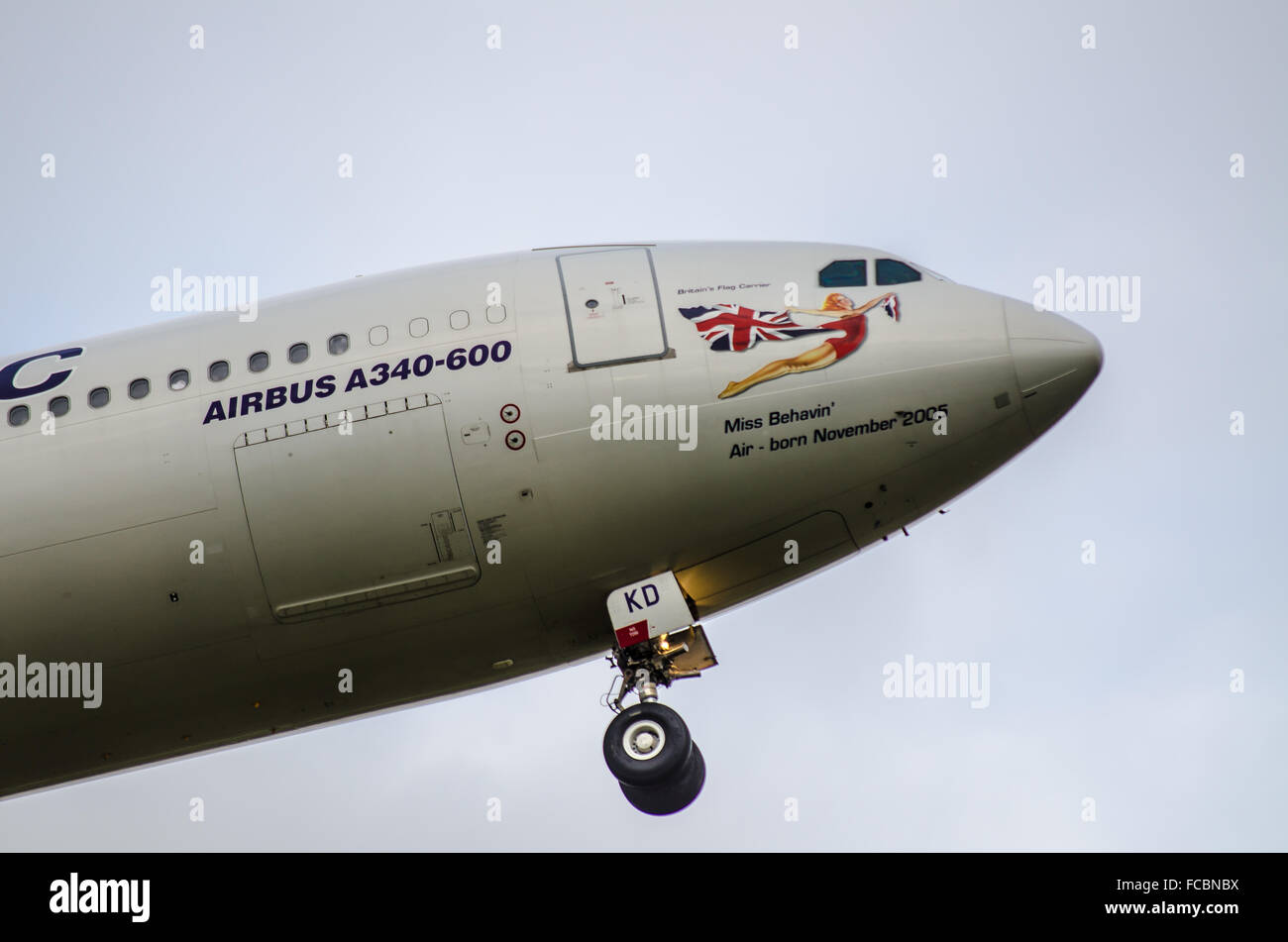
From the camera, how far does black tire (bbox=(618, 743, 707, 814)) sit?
16.7 meters

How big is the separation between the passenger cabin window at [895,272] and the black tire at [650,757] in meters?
6.25

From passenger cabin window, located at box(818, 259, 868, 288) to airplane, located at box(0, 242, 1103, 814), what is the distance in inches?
2.9

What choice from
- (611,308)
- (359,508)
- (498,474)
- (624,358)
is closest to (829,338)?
(624,358)

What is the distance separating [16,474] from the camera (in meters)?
18.1

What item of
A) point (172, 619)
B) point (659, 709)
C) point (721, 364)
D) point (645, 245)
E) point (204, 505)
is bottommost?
point (659, 709)

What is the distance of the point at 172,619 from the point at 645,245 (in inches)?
302

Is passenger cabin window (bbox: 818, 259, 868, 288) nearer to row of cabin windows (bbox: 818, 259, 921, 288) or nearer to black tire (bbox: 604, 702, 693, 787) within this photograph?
row of cabin windows (bbox: 818, 259, 921, 288)

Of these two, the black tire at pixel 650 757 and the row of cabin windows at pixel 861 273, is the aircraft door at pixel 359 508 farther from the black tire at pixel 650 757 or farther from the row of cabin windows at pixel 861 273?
the row of cabin windows at pixel 861 273

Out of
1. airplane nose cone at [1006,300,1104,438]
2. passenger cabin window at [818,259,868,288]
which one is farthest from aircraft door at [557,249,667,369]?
airplane nose cone at [1006,300,1104,438]

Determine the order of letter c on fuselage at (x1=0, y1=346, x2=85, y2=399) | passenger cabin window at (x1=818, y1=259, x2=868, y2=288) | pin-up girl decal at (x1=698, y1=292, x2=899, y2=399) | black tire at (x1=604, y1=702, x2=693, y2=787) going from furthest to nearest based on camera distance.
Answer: letter c on fuselage at (x1=0, y1=346, x2=85, y2=399)
passenger cabin window at (x1=818, y1=259, x2=868, y2=288)
pin-up girl decal at (x1=698, y1=292, x2=899, y2=399)
black tire at (x1=604, y1=702, x2=693, y2=787)
